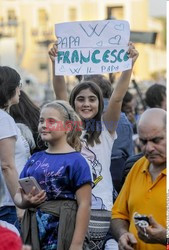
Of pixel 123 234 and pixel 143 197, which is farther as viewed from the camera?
pixel 123 234

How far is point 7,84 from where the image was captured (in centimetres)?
550

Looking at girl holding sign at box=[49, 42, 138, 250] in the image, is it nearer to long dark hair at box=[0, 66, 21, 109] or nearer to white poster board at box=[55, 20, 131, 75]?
white poster board at box=[55, 20, 131, 75]

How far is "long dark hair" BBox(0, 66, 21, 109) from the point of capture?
5477 millimetres

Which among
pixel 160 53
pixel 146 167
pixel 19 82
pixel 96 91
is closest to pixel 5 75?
pixel 19 82

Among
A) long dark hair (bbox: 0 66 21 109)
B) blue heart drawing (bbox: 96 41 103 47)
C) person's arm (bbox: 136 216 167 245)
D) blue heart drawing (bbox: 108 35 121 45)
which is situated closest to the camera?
person's arm (bbox: 136 216 167 245)

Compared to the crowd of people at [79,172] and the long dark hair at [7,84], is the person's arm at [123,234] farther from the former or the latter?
the long dark hair at [7,84]

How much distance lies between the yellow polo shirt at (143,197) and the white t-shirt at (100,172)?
102 centimetres

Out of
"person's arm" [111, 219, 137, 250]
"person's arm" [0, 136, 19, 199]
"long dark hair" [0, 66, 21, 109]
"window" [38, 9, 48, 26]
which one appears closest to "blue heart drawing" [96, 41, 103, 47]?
"long dark hair" [0, 66, 21, 109]

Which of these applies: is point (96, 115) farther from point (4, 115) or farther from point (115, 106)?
point (4, 115)

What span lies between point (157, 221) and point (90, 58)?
222 centimetres

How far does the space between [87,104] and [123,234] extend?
1577 millimetres

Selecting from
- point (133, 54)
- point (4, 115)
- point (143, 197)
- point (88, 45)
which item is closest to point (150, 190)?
point (143, 197)

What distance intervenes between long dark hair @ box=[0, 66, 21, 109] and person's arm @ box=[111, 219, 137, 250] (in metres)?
1.34

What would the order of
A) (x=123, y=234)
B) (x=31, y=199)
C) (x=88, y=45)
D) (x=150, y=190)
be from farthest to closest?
(x=88, y=45) → (x=31, y=199) → (x=123, y=234) → (x=150, y=190)
